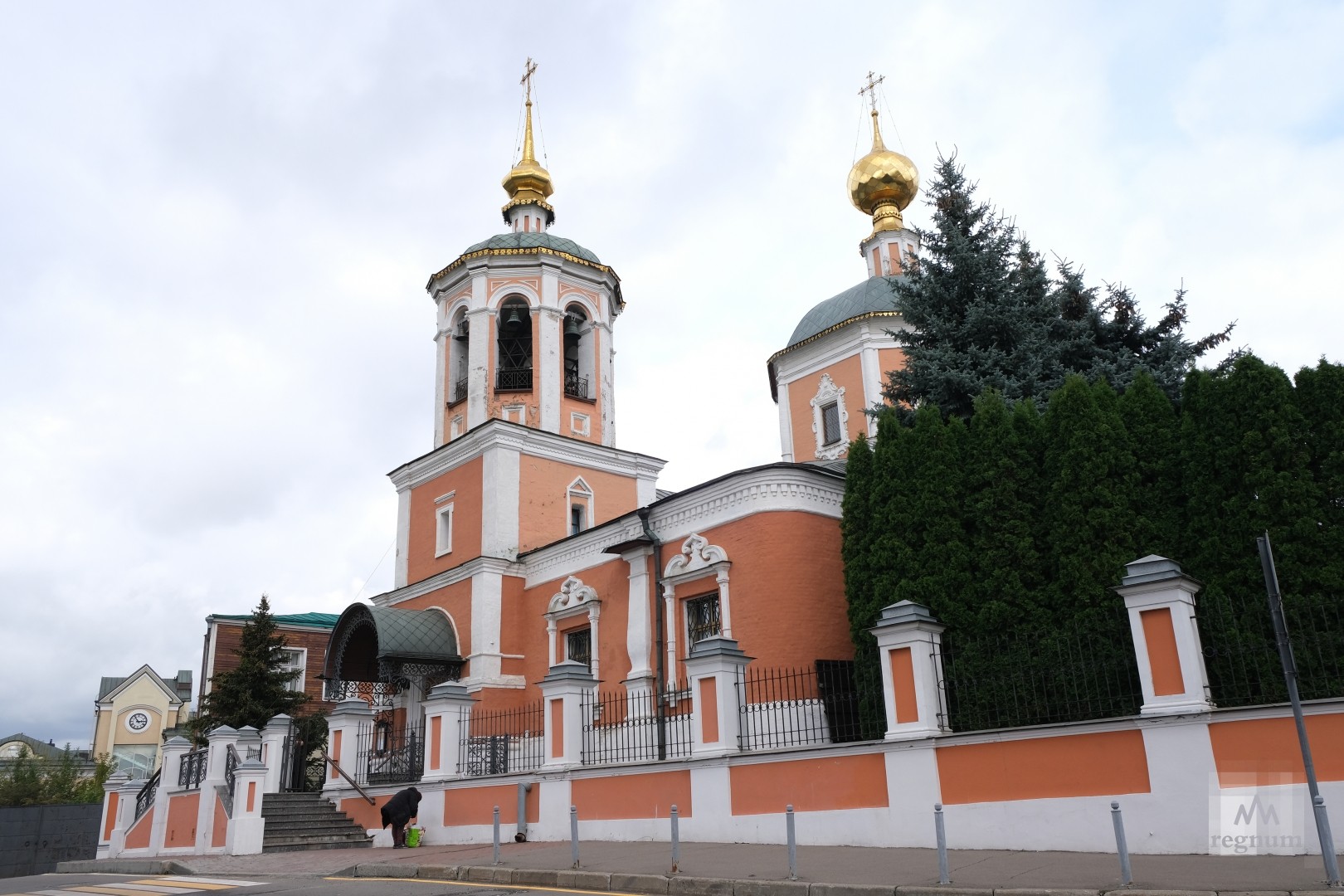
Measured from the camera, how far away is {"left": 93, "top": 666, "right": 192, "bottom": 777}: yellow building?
45344mm

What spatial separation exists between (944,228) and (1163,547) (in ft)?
22.2

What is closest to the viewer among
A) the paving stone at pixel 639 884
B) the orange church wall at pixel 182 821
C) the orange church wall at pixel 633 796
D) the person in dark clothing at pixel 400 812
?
the paving stone at pixel 639 884

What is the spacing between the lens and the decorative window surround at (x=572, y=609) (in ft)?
58.4

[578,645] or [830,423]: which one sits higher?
[830,423]

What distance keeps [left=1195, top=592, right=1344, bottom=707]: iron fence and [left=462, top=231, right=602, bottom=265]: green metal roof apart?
15201 mm

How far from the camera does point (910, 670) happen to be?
388 inches

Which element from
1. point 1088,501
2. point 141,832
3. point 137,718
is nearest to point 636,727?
point 1088,501

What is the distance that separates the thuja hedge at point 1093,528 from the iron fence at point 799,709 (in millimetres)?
800

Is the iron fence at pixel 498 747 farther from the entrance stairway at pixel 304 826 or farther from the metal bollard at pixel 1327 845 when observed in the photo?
the metal bollard at pixel 1327 845

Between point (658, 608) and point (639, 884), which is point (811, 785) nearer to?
point (639, 884)

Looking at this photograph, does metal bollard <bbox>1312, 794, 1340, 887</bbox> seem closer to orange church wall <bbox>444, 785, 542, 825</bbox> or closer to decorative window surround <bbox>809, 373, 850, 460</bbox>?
orange church wall <bbox>444, 785, 542, 825</bbox>

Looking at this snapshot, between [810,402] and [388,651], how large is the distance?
10.1 metres

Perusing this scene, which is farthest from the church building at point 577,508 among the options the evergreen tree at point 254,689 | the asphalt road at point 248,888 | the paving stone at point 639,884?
the paving stone at point 639,884

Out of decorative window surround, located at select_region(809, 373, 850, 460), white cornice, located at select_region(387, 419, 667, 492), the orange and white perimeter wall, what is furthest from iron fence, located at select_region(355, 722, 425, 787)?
decorative window surround, located at select_region(809, 373, 850, 460)
